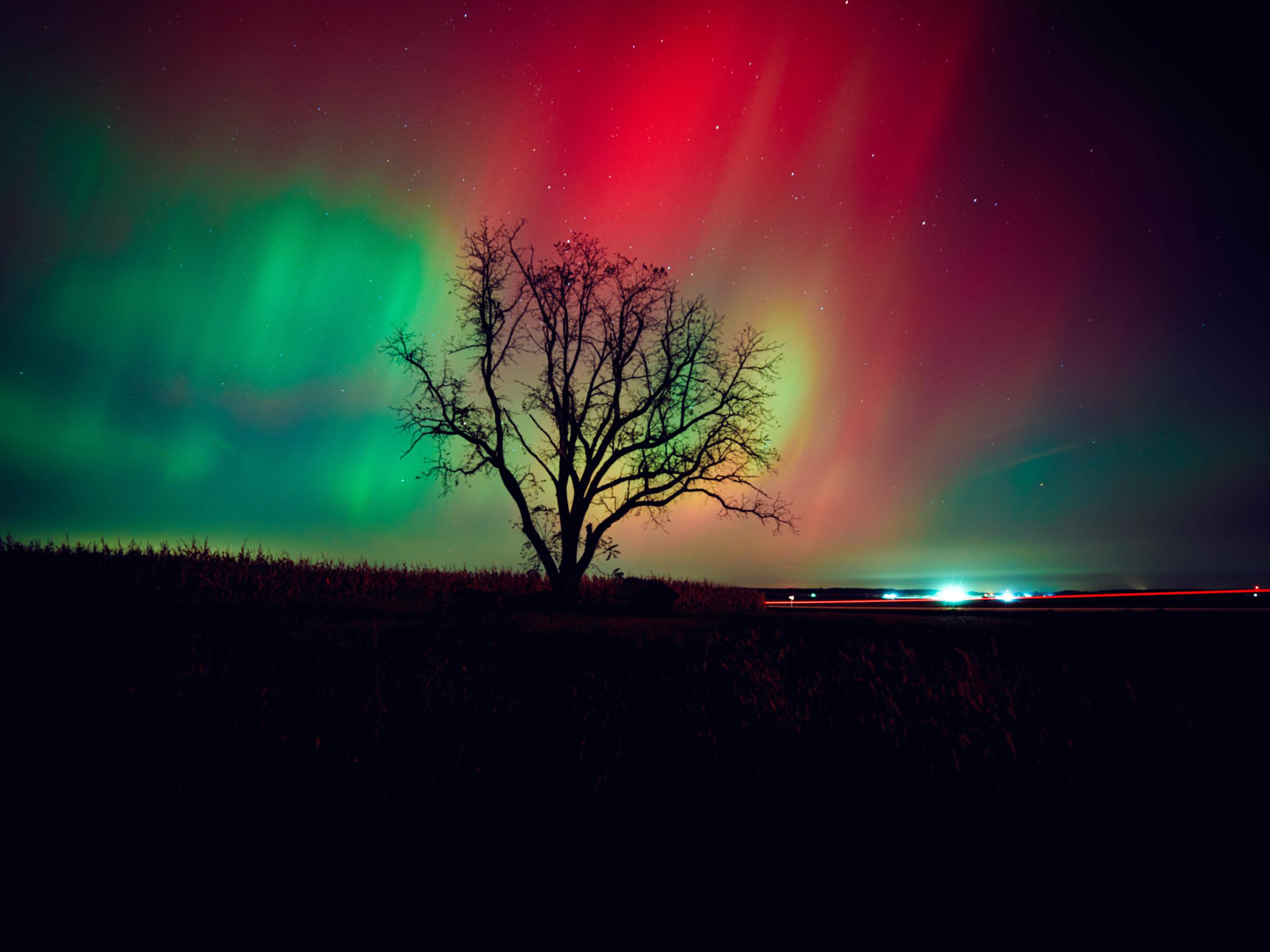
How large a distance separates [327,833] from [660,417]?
22.9 meters

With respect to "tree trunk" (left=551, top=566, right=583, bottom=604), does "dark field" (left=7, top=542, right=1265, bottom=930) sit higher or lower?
lower

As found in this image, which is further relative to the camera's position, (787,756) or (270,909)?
(787,756)

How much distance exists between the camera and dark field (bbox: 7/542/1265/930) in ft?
11.8

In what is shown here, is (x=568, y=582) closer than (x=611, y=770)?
No

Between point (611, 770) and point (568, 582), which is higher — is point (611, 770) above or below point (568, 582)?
below

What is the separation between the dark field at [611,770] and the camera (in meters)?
3.61

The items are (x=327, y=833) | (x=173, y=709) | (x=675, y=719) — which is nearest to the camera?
(x=327, y=833)

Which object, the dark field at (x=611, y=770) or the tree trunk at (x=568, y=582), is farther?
the tree trunk at (x=568, y=582)

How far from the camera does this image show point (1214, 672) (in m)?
7.68

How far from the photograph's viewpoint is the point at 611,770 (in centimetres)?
488

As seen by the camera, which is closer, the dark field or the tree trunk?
the dark field

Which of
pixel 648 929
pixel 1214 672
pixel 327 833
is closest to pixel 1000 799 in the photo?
pixel 648 929

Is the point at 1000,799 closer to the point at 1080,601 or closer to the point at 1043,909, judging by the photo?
the point at 1043,909

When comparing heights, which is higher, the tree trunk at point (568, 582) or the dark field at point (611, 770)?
the tree trunk at point (568, 582)
